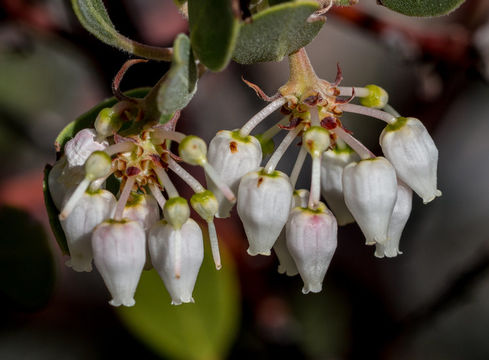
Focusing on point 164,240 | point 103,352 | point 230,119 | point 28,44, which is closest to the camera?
point 164,240

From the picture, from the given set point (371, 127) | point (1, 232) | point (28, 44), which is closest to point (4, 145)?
point (28, 44)

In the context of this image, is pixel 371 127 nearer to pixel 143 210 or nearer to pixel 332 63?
pixel 332 63

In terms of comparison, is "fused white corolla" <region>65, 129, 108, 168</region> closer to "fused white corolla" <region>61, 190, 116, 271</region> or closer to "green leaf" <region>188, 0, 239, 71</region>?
"fused white corolla" <region>61, 190, 116, 271</region>

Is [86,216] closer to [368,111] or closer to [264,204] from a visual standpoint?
[264,204]

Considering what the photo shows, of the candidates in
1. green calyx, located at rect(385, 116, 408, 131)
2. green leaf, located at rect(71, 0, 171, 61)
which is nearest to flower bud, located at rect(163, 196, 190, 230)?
green leaf, located at rect(71, 0, 171, 61)

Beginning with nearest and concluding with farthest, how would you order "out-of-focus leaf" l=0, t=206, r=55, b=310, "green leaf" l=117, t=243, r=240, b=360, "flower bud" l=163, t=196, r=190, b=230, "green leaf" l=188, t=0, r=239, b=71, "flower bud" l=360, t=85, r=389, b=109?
1. "green leaf" l=188, t=0, r=239, b=71
2. "flower bud" l=163, t=196, r=190, b=230
3. "flower bud" l=360, t=85, r=389, b=109
4. "out-of-focus leaf" l=0, t=206, r=55, b=310
5. "green leaf" l=117, t=243, r=240, b=360

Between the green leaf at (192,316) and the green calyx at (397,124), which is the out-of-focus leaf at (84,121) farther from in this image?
the green leaf at (192,316)
